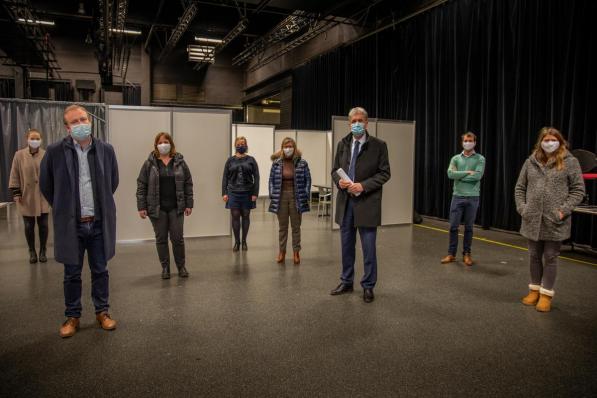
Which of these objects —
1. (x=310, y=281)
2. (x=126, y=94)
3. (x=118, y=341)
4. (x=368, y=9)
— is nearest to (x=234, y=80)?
(x=126, y=94)

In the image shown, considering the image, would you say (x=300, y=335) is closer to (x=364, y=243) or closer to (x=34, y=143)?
(x=364, y=243)

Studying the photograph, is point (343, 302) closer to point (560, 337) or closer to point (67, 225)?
point (560, 337)

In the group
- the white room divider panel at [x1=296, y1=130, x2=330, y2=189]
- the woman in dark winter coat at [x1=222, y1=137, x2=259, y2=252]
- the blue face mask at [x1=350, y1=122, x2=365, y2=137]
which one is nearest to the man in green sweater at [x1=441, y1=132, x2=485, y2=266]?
the blue face mask at [x1=350, y1=122, x2=365, y2=137]

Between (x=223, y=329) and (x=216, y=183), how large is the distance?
3.73 metres

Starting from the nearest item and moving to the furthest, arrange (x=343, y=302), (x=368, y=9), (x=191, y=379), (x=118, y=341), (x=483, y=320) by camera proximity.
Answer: (x=191, y=379) < (x=118, y=341) < (x=483, y=320) < (x=343, y=302) < (x=368, y=9)

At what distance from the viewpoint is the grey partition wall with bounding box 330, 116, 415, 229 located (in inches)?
312

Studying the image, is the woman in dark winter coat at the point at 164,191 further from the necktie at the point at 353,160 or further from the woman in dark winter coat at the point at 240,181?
the necktie at the point at 353,160

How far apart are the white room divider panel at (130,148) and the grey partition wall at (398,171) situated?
3.23 meters

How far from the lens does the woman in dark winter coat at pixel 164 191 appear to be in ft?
14.2

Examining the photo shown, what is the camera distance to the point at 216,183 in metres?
6.70

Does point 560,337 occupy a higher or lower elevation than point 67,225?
lower

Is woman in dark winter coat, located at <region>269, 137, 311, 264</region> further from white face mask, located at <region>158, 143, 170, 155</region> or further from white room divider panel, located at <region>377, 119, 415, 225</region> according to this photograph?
white room divider panel, located at <region>377, 119, 415, 225</region>

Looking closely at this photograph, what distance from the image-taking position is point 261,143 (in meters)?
10.9

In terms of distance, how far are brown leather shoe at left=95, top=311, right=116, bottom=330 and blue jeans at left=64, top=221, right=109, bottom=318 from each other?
0.48 feet
